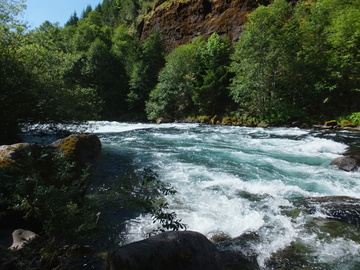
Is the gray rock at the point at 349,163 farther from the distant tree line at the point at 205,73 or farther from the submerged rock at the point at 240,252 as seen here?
the distant tree line at the point at 205,73

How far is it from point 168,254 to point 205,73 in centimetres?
2640

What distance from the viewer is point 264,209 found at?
493cm

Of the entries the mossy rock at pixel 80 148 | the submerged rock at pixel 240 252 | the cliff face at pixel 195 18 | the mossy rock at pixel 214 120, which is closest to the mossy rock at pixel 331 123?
the mossy rock at pixel 214 120

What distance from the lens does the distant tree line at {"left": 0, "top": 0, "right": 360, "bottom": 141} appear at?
9.36 metres

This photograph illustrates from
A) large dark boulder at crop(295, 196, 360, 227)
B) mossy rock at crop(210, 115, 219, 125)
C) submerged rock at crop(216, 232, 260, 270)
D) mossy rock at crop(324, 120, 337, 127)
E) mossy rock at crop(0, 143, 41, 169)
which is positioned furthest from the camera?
mossy rock at crop(210, 115, 219, 125)

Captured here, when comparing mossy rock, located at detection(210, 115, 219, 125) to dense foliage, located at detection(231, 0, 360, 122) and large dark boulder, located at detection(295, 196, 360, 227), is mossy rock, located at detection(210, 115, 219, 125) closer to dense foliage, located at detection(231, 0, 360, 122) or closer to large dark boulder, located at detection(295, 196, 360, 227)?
dense foliage, located at detection(231, 0, 360, 122)

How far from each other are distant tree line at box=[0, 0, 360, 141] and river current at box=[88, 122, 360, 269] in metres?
3.93

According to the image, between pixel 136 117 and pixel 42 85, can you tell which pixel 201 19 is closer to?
pixel 136 117

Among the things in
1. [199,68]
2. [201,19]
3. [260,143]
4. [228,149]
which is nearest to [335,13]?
[199,68]

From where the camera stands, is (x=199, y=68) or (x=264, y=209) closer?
(x=264, y=209)

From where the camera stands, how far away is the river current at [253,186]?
3.78 metres

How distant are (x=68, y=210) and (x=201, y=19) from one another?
39.9 metres

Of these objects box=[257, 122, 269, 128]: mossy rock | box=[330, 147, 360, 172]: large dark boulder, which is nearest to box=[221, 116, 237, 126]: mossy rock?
box=[257, 122, 269, 128]: mossy rock

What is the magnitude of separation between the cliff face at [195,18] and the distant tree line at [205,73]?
343 centimetres
